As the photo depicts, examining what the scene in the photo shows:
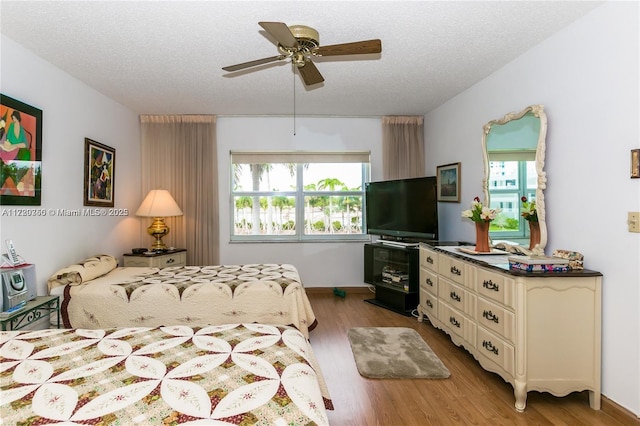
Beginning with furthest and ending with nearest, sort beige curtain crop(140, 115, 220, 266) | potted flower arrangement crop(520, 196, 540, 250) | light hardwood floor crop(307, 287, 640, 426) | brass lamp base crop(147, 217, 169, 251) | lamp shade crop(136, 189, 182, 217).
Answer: beige curtain crop(140, 115, 220, 266), brass lamp base crop(147, 217, 169, 251), lamp shade crop(136, 189, 182, 217), potted flower arrangement crop(520, 196, 540, 250), light hardwood floor crop(307, 287, 640, 426)

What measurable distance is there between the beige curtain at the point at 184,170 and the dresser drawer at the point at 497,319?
3.60 m

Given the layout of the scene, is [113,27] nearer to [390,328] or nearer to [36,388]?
[36,388]

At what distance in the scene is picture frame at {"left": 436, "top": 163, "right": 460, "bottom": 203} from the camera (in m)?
4.14

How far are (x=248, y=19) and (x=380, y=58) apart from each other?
47.3 inches

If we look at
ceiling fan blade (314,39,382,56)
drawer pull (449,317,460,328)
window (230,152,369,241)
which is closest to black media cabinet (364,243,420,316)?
window (230,152,369,241)

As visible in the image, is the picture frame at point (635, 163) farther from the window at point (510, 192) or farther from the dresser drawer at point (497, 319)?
the dresser drawer at point (497, 319)

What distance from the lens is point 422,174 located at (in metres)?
5.07

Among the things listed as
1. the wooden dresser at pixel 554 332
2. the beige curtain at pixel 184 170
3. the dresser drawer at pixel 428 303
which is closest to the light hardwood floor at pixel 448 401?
the wooden dresser at pixel 554 332

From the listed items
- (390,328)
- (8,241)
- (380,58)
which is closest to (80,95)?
(8,241)

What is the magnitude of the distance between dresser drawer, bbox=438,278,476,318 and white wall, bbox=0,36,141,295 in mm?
3514

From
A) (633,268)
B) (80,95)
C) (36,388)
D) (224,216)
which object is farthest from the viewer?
(224,216)

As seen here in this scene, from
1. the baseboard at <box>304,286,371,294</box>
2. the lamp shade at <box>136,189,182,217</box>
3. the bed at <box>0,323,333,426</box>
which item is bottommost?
the baseboard at <box>304,286,371,294</box>

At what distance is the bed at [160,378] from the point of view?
3.65ft

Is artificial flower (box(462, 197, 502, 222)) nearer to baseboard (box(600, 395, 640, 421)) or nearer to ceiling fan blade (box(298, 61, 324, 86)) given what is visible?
baseboard (box(600, 395, 640, 421))
